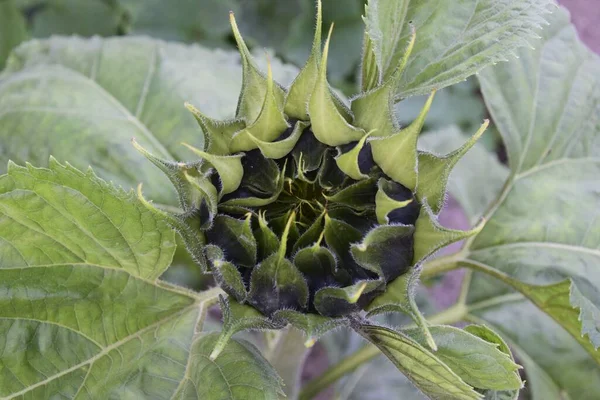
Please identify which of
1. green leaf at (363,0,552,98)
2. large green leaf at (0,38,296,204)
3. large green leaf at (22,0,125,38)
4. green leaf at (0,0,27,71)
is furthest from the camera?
large green leaf at (22,0,125,38)

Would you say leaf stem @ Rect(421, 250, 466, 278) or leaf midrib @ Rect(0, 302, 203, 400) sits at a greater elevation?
leaf stem @ Rect(421, 250, 466, 278)

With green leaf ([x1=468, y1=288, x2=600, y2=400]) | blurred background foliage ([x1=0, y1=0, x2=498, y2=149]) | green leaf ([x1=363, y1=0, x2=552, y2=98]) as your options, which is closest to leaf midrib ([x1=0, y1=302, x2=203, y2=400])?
green leaf ([x1=363, y1=0, x2=552, y2=98])

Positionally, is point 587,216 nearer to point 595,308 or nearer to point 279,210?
point 595,308

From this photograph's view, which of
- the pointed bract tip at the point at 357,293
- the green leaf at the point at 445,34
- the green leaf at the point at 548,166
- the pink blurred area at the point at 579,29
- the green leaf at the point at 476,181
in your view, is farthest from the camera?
the pink blurred area at the point at 579,29

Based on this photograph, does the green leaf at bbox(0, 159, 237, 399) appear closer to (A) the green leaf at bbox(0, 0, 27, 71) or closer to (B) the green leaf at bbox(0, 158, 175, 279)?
(B) the green leaf at bbox(0, 158, 175, 279)

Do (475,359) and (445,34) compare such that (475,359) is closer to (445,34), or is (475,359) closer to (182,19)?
(445,34)

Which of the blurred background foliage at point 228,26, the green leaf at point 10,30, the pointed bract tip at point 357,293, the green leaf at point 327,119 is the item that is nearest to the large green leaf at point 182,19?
the blurred background foliage at point 228,26

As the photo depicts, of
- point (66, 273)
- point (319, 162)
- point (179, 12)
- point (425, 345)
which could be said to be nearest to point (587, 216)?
point (425, 345)

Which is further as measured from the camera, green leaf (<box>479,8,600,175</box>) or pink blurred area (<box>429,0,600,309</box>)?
pink blurred area (<box>429,0,600,309</box>)

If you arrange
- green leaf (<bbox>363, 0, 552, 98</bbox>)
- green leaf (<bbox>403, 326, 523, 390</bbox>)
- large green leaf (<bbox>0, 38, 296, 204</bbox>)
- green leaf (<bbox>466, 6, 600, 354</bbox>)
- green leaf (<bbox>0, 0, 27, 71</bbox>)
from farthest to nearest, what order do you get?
green leaf (<bbox>0, 0, 27, 71</bbox>) < large green leaf (<bbox>0, 38, 296, 204</bbox>) < green leaf (<bbox>466, 6, 600, 354</bbox>) < green leaf (<bbox>363, 0, 552, 98</bbox>) < green leaf (<bbox>403, 326, 523, 390</bbox>)

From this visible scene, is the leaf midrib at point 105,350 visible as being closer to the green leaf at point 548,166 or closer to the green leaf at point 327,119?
the green leaf at point 327,119
